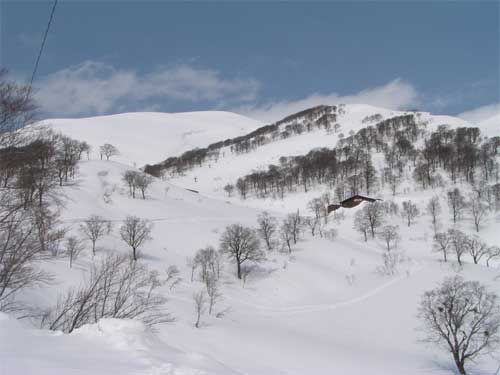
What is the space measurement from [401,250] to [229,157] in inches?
5705

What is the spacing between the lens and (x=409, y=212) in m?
71.6

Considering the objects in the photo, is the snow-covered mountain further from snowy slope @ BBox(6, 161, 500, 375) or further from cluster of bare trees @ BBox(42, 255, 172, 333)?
cluster of bare trees @ BBox(42, 255, 172, 333)

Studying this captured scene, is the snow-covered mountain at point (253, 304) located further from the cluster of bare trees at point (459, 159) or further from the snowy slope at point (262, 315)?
the cluster of bare trees at point (459, 159)

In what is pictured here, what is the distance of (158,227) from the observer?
180 ft

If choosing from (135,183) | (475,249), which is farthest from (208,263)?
(475,249)

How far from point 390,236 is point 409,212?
15961mm

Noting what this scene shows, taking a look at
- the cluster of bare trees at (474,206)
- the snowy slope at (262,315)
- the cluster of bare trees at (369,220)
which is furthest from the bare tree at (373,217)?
the cluster of bare trees at (474,206)

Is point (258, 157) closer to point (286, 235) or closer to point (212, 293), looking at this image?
point (286, 235)

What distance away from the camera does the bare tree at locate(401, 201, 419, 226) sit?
7119 centimetres

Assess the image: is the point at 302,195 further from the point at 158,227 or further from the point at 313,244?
the point at 158,227

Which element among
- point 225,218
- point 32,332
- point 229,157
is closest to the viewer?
point 32,332

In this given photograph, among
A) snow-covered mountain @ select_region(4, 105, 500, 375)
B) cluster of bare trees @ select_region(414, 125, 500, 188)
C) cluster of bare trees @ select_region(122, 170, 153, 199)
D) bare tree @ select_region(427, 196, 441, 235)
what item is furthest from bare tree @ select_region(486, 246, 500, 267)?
cluster of bare trees @ select_region(122, 170, 153, 199)

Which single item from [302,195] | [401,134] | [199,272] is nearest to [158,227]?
[199,272]

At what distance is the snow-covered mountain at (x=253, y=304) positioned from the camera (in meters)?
5.72
